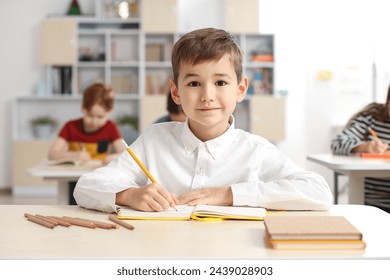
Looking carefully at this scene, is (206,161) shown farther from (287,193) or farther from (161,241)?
(161,241)

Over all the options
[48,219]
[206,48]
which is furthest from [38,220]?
[206,48]

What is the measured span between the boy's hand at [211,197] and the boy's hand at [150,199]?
0.06 m

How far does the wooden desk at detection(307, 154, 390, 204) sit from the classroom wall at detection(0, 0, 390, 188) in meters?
4.51

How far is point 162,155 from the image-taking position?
2.01m

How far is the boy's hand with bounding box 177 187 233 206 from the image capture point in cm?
177

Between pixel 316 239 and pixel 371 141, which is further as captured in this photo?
pixel 371 141

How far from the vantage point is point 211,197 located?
1.77m

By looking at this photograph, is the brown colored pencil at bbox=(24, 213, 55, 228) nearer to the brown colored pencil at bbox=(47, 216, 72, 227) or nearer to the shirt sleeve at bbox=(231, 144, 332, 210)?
the brown colored pencil at bbox=(47, 216, 72, 227)

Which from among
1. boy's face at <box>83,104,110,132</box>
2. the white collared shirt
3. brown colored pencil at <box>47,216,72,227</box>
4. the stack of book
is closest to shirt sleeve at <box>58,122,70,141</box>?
boy's face at <box>83,104,110,132</box>

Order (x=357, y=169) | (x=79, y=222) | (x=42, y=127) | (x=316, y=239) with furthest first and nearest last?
(x=42, y=127)
(x=357, y=169)
(x=79, y=222)
(x=316, y=239)

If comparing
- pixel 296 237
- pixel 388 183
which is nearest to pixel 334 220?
pixel 296 237

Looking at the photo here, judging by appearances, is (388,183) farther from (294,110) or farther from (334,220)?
(294,110)

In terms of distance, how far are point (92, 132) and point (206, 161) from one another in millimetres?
2700

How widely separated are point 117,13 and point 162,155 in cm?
629
